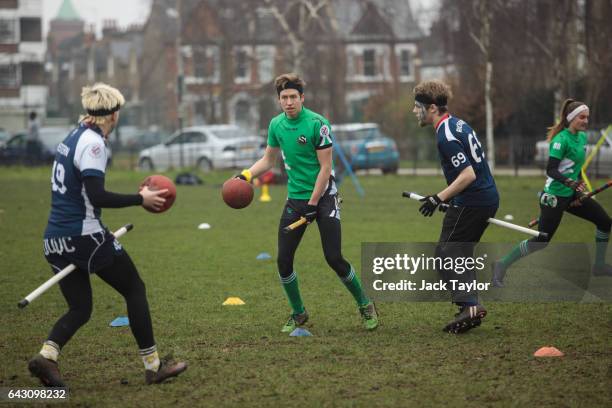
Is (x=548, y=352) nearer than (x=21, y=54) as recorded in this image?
Yes

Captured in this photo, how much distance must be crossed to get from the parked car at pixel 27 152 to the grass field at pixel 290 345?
23525 mm

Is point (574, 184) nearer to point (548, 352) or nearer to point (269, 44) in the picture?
point (548, 352)

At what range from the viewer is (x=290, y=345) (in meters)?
7.81

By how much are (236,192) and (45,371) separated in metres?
2.65

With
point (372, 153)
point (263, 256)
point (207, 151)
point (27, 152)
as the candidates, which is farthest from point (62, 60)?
point (263, 256)

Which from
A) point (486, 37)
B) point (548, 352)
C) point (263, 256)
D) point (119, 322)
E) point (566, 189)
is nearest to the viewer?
point (548, 352)

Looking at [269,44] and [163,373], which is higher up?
[269,44]

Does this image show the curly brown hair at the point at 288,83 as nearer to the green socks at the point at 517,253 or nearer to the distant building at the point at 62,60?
the green socks at the point at 517,253

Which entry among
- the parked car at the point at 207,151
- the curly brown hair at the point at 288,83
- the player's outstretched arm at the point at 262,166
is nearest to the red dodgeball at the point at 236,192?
the player's outstretched arm at the point at 262,166

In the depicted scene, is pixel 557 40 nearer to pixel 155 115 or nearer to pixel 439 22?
pixel 439 22

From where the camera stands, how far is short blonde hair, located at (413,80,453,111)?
314 inches

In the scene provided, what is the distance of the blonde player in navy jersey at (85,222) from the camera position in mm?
6230

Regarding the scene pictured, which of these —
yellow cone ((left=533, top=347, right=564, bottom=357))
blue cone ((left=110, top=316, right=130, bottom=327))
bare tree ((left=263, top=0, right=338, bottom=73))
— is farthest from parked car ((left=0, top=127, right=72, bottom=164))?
yellow cone ((left=533, top=347, right=564, bottom=357))

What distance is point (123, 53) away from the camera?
309 ft
